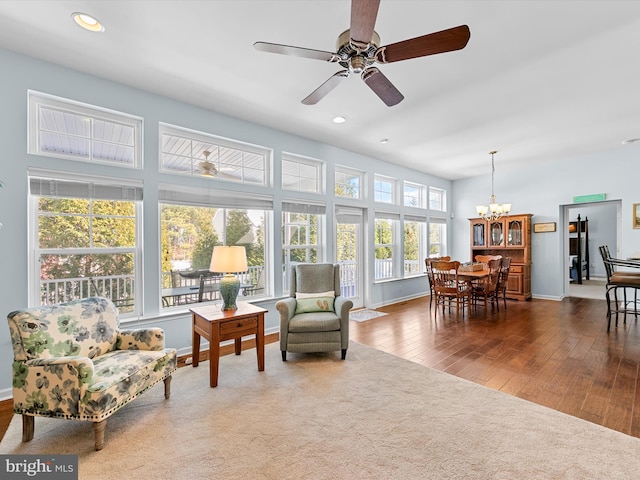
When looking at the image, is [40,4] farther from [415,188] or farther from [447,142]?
[415,188]

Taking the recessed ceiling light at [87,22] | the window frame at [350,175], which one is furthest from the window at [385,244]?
the recessed ceiling light at [87,22]

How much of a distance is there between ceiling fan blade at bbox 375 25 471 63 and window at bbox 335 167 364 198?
339 centimetres

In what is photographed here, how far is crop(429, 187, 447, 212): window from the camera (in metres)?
7.73

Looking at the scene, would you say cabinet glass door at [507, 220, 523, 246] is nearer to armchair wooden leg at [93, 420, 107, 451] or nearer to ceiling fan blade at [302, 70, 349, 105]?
ceiling fan blade at [302, 70, 349, 105]

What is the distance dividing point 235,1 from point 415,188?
5996 mm

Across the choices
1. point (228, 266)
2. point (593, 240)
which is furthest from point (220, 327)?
point (593, 240)

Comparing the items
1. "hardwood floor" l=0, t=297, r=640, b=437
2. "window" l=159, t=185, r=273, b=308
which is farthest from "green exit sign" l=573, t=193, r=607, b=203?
"window" l=159, t=185, r=273, b=308

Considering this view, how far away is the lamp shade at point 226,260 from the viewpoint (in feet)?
9.87

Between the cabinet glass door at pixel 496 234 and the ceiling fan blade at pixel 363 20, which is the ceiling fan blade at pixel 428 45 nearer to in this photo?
the ceiling fan blade at pixel 363 20

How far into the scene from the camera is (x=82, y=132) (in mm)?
3053

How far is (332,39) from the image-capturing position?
2455mm

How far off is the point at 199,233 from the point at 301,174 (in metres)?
1.95

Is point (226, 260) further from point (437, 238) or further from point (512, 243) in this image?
point (512, 243)

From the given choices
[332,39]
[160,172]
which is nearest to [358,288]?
[160,172]
